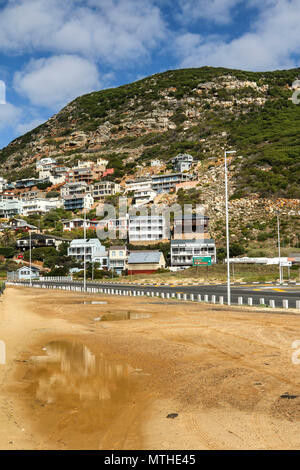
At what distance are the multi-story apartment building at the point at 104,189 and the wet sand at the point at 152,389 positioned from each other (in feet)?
470

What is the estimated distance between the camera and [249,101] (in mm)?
196000

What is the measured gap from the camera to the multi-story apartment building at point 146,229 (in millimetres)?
111250

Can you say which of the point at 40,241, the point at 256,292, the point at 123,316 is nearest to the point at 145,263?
the point at 40,241

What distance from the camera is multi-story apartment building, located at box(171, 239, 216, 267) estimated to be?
293 ft

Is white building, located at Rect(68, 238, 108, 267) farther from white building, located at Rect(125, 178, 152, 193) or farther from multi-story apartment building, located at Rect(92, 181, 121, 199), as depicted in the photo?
multi-story apartment building, located at Rect(92, 181, 121, 199)

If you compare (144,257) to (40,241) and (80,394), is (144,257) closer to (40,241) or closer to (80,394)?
(40,241)

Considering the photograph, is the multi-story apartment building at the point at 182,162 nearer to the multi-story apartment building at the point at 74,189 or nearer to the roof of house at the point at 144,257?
the multi-story apartment building at the point at 74,189

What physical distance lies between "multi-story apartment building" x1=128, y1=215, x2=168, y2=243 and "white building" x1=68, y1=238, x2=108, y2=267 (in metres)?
12.2

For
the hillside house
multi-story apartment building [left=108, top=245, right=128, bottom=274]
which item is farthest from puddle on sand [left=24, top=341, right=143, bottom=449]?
multi-story apartment building [left=108, top=245, right=128, bottom=274]

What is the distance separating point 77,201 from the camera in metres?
157

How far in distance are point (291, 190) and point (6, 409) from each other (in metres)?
104

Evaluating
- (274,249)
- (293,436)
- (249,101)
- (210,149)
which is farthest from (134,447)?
(249,101)
